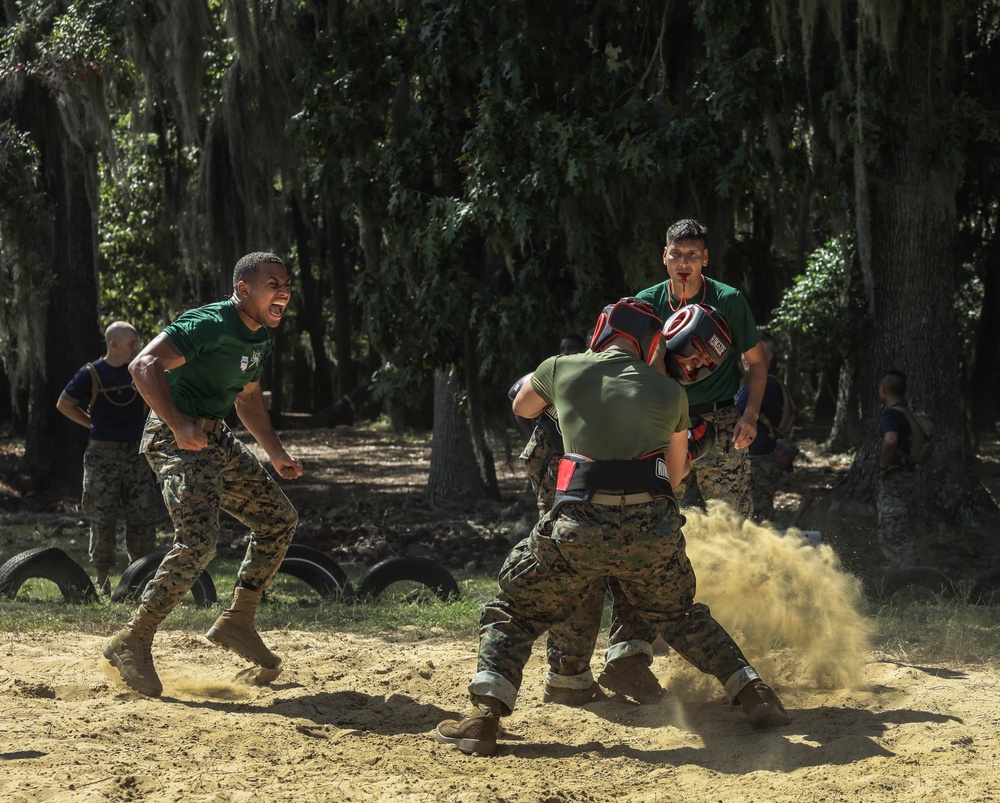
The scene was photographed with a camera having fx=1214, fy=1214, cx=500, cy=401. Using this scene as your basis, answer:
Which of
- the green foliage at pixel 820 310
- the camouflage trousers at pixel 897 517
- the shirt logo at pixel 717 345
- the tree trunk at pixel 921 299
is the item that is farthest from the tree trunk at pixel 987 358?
the shirt logo at pixel 717 345

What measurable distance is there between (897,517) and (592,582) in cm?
480

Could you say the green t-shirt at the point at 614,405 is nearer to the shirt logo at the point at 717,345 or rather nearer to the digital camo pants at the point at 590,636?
the shirt logo at the point at 717,345

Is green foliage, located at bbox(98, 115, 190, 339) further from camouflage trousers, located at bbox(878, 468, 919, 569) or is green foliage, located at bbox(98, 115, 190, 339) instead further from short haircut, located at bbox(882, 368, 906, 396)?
camouflage trousers, located at bbox(878, 468, 919, 569)

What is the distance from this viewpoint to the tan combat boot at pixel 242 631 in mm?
5938

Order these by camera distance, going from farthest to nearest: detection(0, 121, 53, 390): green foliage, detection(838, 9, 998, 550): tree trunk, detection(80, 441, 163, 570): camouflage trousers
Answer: detection(0, 121, 53, 390): green foliage, detection(838, 9, 998, 550): tree trunk, detection(80, 441, 163, 570): camouflage trousers

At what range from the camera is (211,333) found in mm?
5719

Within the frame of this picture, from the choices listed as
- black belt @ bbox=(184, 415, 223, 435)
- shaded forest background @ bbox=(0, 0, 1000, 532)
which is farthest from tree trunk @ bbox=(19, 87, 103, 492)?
black belt @ bbox=(184, 415, 223, 435)

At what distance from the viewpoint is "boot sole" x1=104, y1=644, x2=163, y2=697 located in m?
5.68

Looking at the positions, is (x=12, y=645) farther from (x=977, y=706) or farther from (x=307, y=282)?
(x=307, y=282)

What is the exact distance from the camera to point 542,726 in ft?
17.3

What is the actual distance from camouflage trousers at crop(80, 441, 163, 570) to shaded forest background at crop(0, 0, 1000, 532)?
10.6 ft

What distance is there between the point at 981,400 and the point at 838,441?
2697 millimetres

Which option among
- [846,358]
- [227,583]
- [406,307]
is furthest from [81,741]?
[846,358]

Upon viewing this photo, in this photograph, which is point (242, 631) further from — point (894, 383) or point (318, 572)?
point (894, 383)
